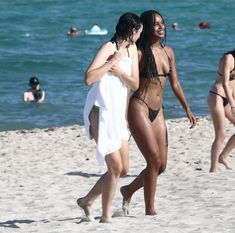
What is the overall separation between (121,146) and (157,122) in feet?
1.65

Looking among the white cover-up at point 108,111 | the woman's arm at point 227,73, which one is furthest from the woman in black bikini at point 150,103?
the woman's arm at point 227,73

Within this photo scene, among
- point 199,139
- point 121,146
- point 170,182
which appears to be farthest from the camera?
point 199,139

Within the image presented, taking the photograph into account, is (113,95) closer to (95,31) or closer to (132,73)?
(132,73)

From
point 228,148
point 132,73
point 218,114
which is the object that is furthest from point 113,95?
point 228,148

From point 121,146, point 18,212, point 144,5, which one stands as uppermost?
point 121,146

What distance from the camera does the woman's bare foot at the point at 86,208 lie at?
7051mm

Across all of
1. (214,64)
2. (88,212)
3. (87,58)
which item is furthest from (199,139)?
(87,58)

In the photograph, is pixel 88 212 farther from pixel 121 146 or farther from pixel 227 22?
pixel 227 22

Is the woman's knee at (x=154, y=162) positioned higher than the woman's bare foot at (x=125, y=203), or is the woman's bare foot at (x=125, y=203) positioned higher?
the woman's knee at (x=154, y=162)

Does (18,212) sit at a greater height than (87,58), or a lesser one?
greater

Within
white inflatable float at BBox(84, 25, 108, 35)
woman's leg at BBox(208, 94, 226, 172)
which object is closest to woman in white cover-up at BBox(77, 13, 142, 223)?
woman's leg at BBox(208, 94, 226, 172)

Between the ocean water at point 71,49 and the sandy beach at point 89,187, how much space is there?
12.6ft

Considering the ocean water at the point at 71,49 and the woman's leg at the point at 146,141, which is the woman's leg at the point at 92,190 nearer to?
the woman's leg at the point at 146,141

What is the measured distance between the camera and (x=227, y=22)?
41.1 meters
